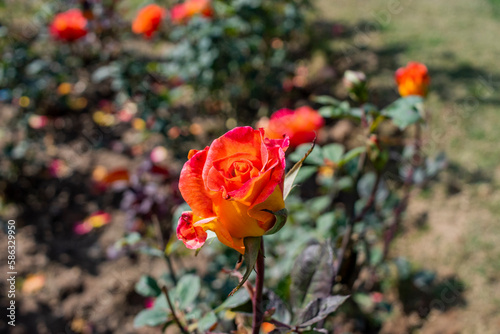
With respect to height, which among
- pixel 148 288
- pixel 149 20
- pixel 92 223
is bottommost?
pixel 92 223

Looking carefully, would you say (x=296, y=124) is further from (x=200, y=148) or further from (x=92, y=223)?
(x=92, y=223)

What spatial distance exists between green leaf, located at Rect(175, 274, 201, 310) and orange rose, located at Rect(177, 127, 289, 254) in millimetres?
417

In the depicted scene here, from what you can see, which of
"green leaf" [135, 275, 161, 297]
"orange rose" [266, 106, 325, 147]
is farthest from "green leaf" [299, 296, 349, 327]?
"orange rose" [266, 106, 325, 147]

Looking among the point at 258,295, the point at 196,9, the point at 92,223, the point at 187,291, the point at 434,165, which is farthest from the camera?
the point at 92,223

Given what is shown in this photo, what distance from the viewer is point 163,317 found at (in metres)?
0.87

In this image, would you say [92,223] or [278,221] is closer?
[278,221]

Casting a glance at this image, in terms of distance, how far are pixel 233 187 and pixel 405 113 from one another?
465mm

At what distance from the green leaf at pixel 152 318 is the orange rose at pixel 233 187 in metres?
0.40

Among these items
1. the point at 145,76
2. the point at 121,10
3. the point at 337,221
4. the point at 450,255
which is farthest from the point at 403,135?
the point at 121,10

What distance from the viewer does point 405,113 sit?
0.81 meters

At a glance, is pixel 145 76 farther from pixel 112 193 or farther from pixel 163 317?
pixel 163 317

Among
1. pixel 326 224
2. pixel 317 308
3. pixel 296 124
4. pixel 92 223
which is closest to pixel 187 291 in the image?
pixel 317 308

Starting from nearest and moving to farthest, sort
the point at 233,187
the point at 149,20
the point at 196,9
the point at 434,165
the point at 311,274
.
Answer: the point at 233,187 < the point at 311,274 < the point at 434,165 < the point at 196,9 < the point at 149,20

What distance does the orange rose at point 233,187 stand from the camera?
0.52m
